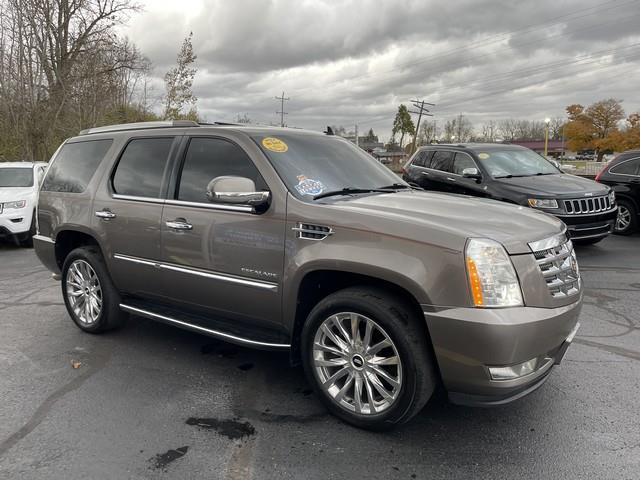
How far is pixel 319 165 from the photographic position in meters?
3.75

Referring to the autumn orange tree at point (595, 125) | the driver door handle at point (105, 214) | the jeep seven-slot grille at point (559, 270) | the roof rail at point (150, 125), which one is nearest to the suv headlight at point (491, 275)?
the jeep seven-slot grille at point (559, 270)

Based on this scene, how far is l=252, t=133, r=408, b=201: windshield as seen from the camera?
136 inches

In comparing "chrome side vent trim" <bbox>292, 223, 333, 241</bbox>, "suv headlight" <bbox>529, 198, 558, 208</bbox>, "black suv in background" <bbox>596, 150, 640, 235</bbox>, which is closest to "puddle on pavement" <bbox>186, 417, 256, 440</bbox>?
"chrome side vent trim" <bbox>292, 223, 333, 241</bbox>

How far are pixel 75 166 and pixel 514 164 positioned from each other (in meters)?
7.23

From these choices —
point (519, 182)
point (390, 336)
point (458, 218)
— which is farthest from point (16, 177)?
point (458, 218)

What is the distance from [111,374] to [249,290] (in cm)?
142

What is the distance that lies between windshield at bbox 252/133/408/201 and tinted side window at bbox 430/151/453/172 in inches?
213

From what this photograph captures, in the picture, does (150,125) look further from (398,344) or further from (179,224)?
(398,344)

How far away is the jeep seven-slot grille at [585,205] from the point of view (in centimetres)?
755

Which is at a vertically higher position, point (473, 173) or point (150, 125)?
point (150, 125)

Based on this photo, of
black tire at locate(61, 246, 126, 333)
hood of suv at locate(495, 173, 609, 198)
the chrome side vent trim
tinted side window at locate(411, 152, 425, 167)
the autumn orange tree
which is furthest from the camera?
the autumn orange tree

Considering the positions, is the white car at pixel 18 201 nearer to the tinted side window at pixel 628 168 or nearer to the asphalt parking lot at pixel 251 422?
the asphalt parking lot at pixel 251 422

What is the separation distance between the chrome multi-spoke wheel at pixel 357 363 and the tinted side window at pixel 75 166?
295 centimetres

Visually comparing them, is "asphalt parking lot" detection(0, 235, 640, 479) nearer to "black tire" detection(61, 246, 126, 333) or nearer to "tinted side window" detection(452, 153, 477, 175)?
"black tire" detection(61, 246, 126, 333)
